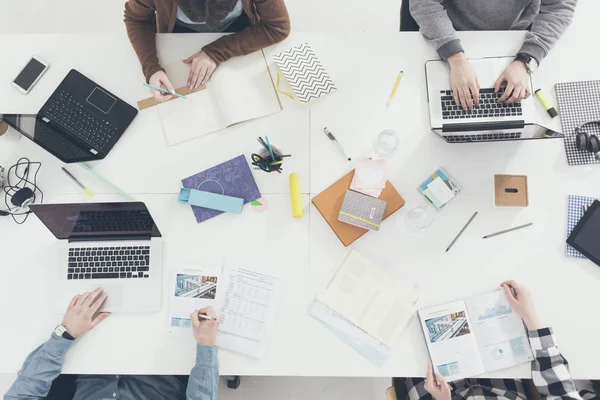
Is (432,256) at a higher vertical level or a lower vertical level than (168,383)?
higher

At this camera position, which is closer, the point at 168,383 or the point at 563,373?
the point at 563,373

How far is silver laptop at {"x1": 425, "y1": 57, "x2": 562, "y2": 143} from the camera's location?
56.5 inches

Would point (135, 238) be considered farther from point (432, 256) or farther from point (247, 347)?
point (432, 256)

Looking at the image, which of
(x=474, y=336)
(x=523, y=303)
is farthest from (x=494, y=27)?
(x=474, y=336)

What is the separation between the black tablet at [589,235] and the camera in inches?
56.2

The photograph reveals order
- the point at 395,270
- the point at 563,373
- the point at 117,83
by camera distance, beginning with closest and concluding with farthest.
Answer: the point at 563,373 < the point at 395,270 < the point at 117,83

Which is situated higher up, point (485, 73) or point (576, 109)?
point (485, 73)

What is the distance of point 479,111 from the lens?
149cm

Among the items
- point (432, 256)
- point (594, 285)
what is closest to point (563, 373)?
point (594, 285)

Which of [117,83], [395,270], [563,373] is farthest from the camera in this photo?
[117,83]

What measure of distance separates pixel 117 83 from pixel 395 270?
1.16m

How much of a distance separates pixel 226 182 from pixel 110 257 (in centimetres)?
46

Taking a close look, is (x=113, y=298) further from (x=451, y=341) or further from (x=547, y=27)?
(x=547, y=27)

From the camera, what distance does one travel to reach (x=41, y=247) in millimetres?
1495
